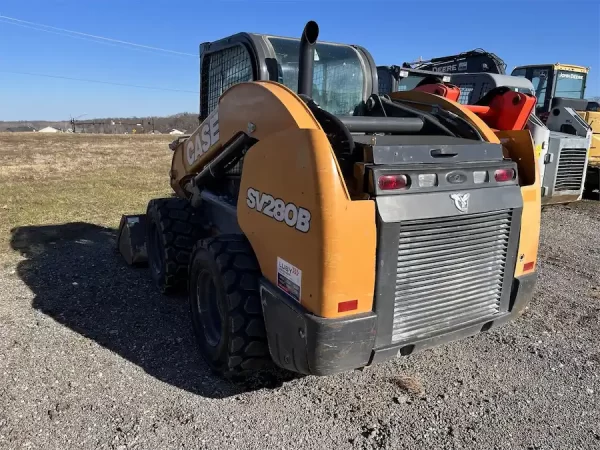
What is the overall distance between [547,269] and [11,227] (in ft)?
22.1

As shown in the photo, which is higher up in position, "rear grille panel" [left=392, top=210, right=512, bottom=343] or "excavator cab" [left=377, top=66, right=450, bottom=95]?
"excavator cab" [left=377, top=66, right=450, bottom=95]

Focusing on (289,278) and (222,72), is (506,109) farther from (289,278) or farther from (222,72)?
(289,278)

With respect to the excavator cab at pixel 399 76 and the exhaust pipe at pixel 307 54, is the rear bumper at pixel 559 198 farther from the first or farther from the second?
the exhaust pipe at pixel 307 54

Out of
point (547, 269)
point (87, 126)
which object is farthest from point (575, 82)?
point (87, 126)

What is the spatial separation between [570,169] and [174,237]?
726 cm

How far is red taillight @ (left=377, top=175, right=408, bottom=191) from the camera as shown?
2500 mm

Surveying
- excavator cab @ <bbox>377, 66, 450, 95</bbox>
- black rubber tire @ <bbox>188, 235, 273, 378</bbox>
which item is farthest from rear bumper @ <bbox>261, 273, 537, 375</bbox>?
excavator cab @ <bbox>377, 66, 450, 95</bbox>

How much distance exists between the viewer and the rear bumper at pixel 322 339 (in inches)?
96.6

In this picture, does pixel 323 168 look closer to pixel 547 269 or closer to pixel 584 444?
pixel 584 444

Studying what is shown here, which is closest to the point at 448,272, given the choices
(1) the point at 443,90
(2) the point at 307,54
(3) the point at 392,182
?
(3) the point at 392,182

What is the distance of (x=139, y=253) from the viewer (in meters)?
5.09

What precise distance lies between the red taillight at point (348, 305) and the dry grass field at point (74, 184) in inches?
184

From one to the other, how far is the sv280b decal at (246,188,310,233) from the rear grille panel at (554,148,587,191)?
7.26 meters

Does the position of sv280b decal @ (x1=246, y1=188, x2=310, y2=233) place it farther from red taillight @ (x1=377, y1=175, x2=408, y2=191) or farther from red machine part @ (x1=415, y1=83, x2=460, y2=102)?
red machine part @ (x1=415, y1=83, x2=460, y2=102)
